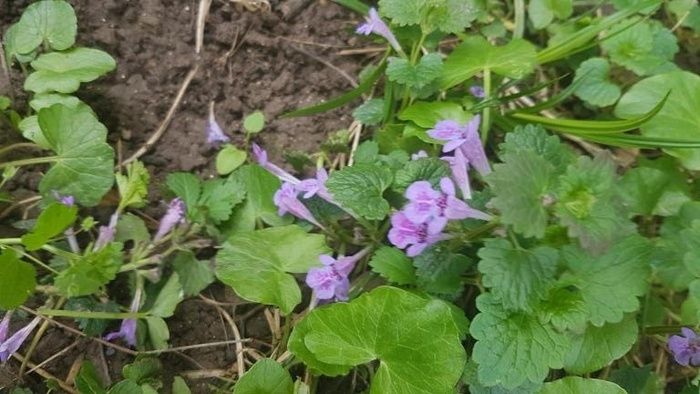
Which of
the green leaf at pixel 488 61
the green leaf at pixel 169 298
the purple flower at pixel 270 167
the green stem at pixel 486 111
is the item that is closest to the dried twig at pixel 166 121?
the purple flower at pixel 270 167

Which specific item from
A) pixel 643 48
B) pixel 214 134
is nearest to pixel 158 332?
pixel 214 134

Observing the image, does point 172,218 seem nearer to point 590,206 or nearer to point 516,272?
point 516,272

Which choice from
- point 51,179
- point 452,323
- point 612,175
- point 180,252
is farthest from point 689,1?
point 51,179

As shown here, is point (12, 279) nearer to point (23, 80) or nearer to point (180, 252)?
point (180, 252)

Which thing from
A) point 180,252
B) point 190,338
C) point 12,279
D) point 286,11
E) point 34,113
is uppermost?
point 286,11

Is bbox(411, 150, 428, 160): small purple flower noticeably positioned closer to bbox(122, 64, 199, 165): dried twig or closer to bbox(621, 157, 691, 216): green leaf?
bbox(621, 157, 691, 216): green leaf

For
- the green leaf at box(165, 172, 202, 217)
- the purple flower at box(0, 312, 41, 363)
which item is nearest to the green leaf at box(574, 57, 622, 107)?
the green leaf at box(165, 172, 202, 217)

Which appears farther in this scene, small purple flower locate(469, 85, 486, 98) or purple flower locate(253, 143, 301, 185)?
small purple flower locate(469, 85, 486, 98)

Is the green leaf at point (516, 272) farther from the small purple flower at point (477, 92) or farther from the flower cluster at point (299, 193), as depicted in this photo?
the small purple flower at point (477, 92)
